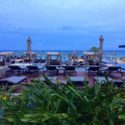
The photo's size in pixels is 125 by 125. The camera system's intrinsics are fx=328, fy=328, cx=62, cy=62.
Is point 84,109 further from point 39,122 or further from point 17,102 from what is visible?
point 17,102

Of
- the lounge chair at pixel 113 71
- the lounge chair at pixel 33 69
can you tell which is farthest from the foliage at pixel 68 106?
the lounge chair at pixel 33 69

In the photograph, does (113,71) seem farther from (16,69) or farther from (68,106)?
(68,106)

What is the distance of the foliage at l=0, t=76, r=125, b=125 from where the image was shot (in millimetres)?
1965

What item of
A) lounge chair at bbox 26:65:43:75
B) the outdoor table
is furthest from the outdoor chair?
lounge chair at bbox 26:65:43:75

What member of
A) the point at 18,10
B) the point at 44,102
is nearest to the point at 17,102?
the point at 44,102

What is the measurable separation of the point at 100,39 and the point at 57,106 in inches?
808

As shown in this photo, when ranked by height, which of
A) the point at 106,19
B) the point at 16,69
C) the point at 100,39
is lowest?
the point at 16,69

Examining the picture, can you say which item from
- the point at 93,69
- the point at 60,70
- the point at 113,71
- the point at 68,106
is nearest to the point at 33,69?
the point at 60,70

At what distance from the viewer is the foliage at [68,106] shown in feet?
6.45

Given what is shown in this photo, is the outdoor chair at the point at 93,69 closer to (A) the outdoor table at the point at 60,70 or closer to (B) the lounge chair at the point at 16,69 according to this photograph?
(A) the outdoor table at the point at 60,70

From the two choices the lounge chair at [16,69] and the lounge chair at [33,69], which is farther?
the lounge chair at [16,69]

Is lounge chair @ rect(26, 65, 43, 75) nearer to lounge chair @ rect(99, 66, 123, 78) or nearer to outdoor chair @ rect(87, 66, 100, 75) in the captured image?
outdoor chair @ rect(87, 66, 100, 75)

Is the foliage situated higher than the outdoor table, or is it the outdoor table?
the foliage

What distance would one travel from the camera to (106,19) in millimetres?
22469
